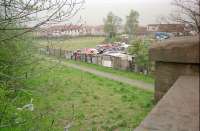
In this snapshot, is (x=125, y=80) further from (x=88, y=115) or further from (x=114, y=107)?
(x=88, y=115)

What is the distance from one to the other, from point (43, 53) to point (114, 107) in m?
5.18

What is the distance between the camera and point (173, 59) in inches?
49.8

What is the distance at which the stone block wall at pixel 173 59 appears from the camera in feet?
3.72

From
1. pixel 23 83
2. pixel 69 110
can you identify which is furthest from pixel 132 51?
pixel 23 83

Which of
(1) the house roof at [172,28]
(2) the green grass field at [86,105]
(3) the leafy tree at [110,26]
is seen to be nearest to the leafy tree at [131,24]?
(3) the leafy tree at [110,26]

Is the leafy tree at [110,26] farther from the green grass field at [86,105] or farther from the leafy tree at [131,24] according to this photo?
the green grass field at [86,105]

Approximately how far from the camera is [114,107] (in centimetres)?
1112

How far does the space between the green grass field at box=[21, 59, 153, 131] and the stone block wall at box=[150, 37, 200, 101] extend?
3.31 metres

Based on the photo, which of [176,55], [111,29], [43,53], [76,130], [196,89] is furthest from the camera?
[111,29]

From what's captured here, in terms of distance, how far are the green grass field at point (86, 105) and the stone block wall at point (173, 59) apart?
3.31m

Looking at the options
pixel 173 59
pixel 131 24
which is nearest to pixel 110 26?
pixel 131 24

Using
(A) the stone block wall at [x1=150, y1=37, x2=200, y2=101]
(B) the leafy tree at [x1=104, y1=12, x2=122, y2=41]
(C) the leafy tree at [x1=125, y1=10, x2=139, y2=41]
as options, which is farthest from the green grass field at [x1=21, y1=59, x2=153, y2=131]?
(B) the leafy tree at [x1=104, y1=12, x2=122, y2=41]

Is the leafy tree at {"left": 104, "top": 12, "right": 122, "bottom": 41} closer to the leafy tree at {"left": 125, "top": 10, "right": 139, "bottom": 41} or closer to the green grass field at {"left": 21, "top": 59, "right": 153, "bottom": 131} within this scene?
the leafy tree at {"left": 125, "top": 10, "right": 139, "bottom": 41}

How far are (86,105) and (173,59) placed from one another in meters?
10.2
